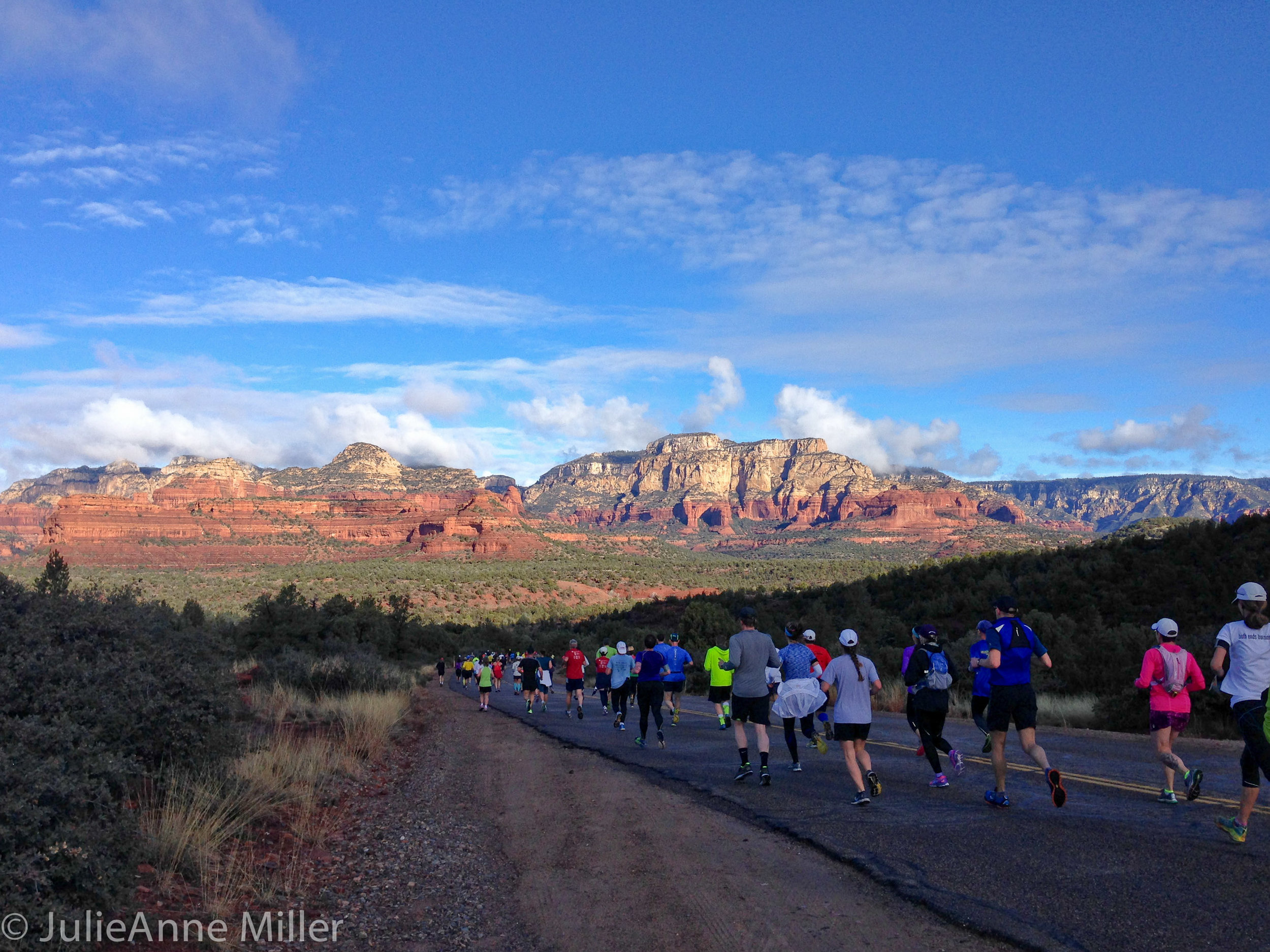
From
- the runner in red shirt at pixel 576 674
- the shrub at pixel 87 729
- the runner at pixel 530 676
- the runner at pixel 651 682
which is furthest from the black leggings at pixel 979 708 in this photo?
the runner at pixel 530 676

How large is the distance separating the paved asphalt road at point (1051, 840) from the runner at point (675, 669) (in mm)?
3141

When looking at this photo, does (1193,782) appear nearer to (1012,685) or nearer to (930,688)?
(1012,685)

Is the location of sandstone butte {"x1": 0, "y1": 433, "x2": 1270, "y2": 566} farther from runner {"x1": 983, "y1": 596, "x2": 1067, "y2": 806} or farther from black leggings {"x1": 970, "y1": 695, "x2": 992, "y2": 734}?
runner {"x1": 983, "y1": 596, "x2": 1067, "y2": 806}

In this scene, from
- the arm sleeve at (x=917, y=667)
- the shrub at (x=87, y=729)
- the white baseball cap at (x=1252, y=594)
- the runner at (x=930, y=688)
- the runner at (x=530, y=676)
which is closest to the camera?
the shrub at (x=87, y=729)

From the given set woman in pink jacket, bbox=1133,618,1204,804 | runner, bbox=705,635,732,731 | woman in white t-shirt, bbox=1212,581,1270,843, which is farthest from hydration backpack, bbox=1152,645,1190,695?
runner, bbox=705,635,732,731

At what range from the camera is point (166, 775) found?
7.68m

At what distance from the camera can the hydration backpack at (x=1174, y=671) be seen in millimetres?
7645

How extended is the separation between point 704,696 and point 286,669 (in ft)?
40.0

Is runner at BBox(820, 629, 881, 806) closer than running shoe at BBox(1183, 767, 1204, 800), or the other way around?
running shoe at BBox(1183, 767, 1204, 800)

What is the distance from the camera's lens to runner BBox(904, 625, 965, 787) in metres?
8.35

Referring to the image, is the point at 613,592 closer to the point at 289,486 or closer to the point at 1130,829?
the point at 1130,829

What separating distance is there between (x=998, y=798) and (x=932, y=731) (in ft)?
3.65

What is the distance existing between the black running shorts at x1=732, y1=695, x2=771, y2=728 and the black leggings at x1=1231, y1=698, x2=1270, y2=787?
461 centimetres

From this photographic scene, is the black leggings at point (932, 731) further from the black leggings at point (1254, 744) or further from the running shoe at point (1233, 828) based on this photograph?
the black leggings at point (1254, 744)
